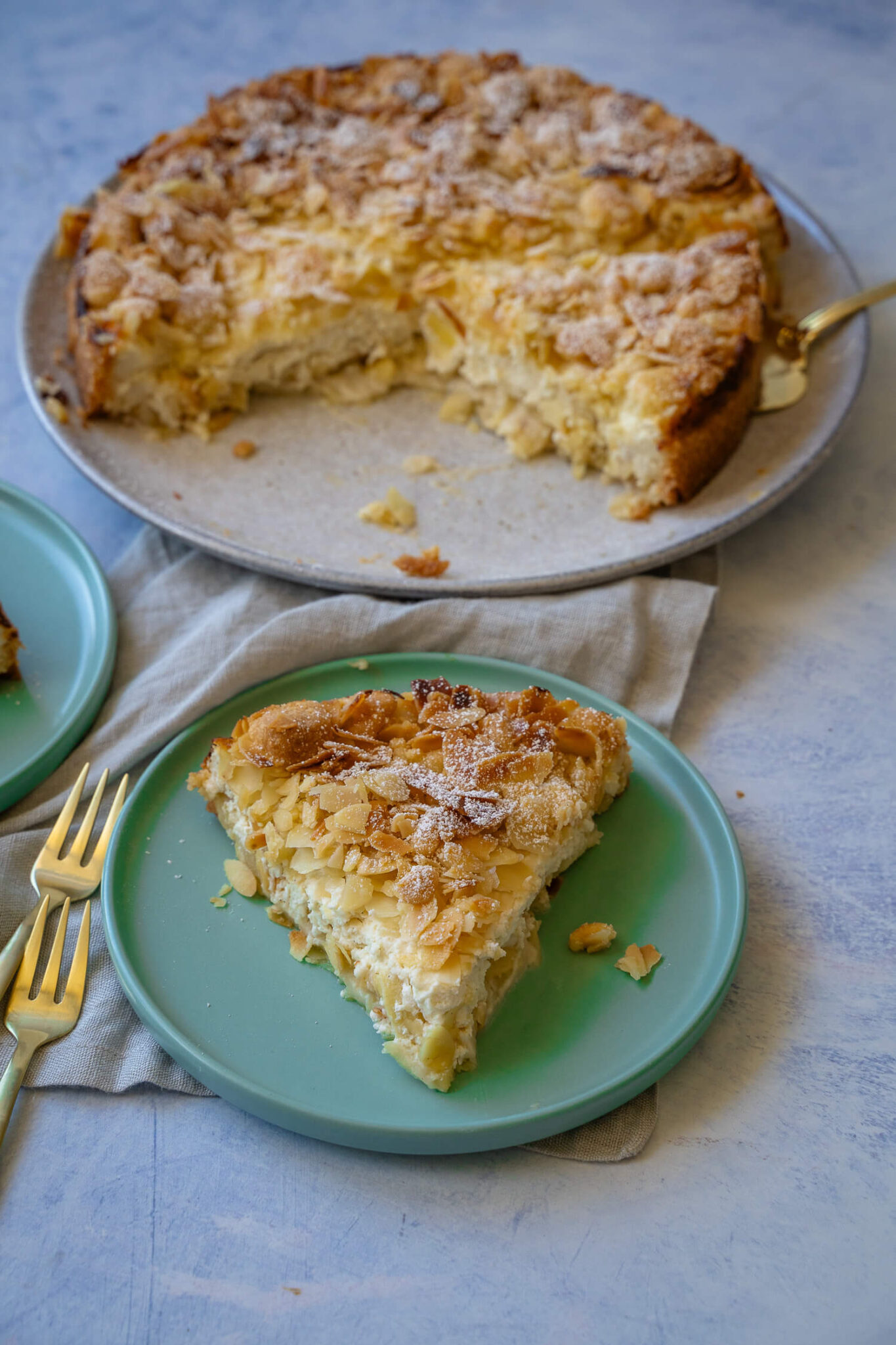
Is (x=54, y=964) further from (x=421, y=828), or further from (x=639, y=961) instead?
(x=639, y=961)

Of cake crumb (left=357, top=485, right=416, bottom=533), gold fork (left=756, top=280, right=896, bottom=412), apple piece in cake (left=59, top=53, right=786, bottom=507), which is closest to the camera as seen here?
cake crumb (left=357, top=485, right=416, bottom=533)

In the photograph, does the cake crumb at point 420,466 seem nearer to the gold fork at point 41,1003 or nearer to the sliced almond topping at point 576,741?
the sliced almond topping at point 576,741

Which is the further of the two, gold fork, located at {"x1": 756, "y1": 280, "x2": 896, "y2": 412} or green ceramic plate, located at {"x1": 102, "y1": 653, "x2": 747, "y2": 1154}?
gold fork, located at {"x1": 756, "y1": 280, "x2": 896, "y2": 412}

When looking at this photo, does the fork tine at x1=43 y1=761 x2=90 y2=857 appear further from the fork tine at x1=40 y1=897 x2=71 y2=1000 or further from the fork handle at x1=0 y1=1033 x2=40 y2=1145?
the fork handle at x1=0 y1=1033 x2=40 y2=1145

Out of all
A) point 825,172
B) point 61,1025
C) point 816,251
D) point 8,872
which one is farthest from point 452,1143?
point 825,172

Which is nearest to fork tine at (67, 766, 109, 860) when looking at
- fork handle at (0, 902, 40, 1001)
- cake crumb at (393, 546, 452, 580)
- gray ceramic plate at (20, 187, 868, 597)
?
fork handle at (0, 902, 40, 1001)
